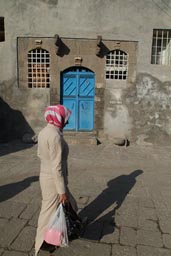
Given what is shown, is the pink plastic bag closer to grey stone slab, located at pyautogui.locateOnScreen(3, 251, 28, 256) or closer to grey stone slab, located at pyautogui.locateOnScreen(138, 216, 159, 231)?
grey stone slab, located at pyautogui.locateOnScreen(3, 251, 28, 256)

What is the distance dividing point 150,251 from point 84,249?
33.0 inches

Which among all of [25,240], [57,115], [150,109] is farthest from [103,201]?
[150,109]

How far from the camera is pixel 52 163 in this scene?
298cm

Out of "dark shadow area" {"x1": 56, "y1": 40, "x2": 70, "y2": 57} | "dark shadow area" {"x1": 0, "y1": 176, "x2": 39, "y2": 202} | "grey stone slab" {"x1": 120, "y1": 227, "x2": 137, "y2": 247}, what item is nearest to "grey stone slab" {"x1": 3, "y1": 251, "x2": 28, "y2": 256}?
"grey stone slab" {"x1": 120, "y1": 227, "x2": 137, "y2": 247}

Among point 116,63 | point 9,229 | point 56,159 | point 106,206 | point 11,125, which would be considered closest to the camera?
point 56,159

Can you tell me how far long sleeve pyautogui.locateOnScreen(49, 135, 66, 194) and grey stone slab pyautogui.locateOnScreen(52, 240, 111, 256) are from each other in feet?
3.05

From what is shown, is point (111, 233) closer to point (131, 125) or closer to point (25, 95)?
point (131, 125)

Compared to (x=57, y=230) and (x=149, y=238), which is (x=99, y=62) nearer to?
(x=149, y=238)

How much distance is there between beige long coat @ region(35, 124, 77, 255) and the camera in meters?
2.96

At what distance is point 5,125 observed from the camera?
998 cm

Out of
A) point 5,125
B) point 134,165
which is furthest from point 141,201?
point 5,125

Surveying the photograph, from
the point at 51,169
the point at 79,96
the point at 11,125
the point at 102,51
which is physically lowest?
the point at 11,125

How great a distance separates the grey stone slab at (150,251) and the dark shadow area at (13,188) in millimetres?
2579

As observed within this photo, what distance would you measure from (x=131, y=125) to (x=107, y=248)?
6.77 metres
